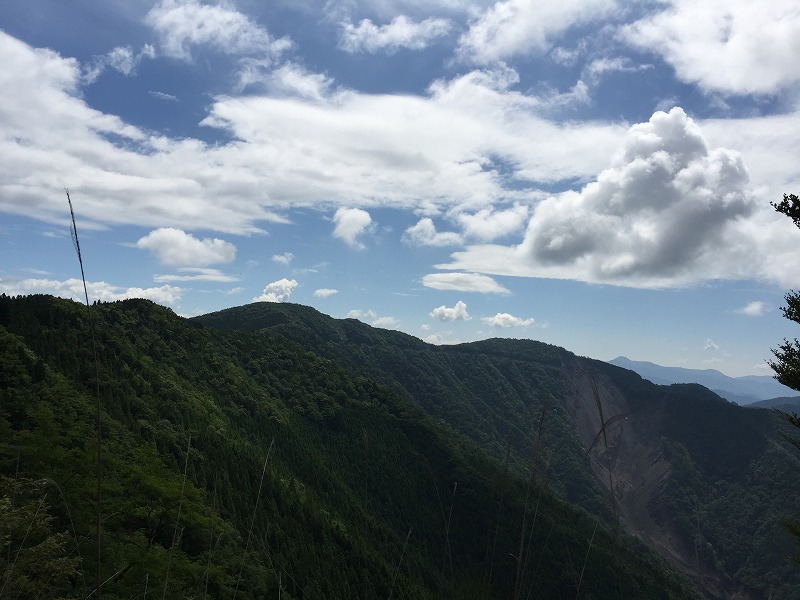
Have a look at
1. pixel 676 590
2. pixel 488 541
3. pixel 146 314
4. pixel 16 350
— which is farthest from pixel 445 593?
pixel 676 590

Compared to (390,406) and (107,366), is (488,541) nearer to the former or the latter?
(107,366)

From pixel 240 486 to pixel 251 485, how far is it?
1727 millimetres

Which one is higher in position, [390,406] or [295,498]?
[390,406]

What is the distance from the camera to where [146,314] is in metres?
139

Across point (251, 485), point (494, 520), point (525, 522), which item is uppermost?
point (525, 522)

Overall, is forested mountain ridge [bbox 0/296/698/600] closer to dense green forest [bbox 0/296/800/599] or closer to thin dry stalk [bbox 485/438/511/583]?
thin dry stalk [bbox 485/438/511/583]

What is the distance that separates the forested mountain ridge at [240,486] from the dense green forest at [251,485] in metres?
0.13

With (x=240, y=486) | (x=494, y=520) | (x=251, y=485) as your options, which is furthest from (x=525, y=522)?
(x=251, y=485)

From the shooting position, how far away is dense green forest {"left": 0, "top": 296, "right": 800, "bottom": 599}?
462cm

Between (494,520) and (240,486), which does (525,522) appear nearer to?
(494,520)

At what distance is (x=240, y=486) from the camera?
84875 millimetres

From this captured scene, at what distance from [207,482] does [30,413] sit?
27.2 metres

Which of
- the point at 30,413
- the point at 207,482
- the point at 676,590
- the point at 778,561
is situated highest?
the point at 30,413

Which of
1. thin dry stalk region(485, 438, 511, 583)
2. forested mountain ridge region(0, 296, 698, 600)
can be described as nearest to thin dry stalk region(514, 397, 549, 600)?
forested mountain ridge region(0, 296, 698, 600)
